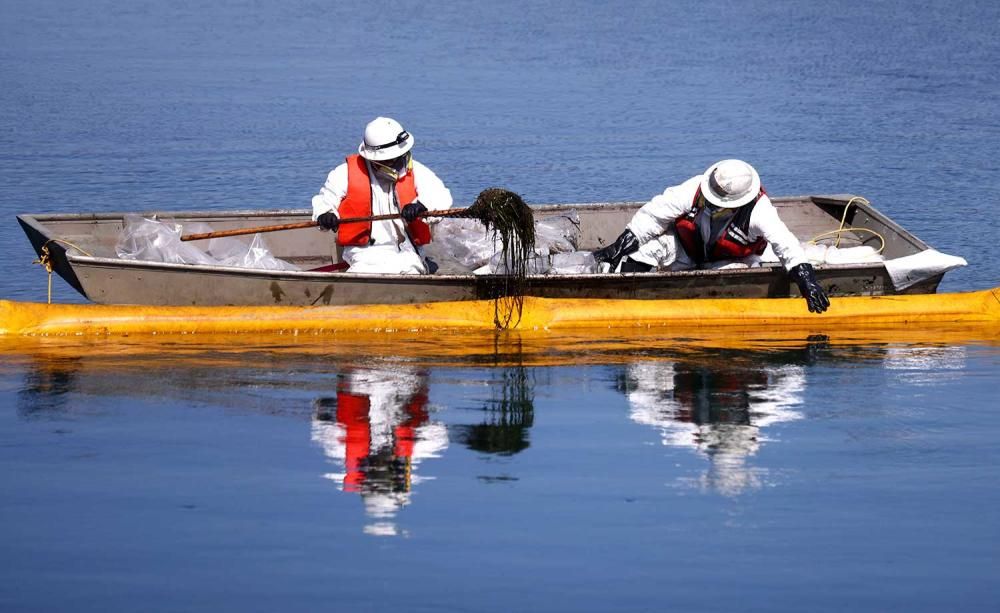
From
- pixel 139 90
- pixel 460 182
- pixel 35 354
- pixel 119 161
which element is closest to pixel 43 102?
pixel 139 90

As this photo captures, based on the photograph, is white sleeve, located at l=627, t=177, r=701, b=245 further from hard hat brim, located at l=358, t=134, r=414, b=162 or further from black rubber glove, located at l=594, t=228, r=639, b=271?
hard hat brim, located at l=358, t=134, r=414, b=162

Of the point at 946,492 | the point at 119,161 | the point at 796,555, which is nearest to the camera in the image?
the point at 796,555

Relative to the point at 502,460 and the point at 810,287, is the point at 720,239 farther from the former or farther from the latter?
the point at 502,460

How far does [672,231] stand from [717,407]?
2536mm

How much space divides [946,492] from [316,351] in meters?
5.04

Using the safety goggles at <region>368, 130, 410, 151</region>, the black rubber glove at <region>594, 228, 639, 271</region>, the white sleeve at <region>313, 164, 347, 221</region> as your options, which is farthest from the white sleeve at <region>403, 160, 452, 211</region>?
the black rubber glove at <region>594, 228, 639, 271</region>

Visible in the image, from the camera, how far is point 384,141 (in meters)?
11.7

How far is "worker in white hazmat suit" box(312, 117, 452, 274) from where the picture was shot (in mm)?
11828

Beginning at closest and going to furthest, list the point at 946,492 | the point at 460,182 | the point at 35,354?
1. the point at 946,492
2. the point at 35,354
3. the point at 460,182

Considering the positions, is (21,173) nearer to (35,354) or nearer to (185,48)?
(35,354)

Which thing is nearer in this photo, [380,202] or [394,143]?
[394,143]

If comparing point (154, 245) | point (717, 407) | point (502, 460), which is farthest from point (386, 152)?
point (502, 460)

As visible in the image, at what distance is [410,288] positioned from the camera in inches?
468

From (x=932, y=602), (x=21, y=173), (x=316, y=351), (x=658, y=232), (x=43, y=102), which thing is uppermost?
(x=43, y=102)
